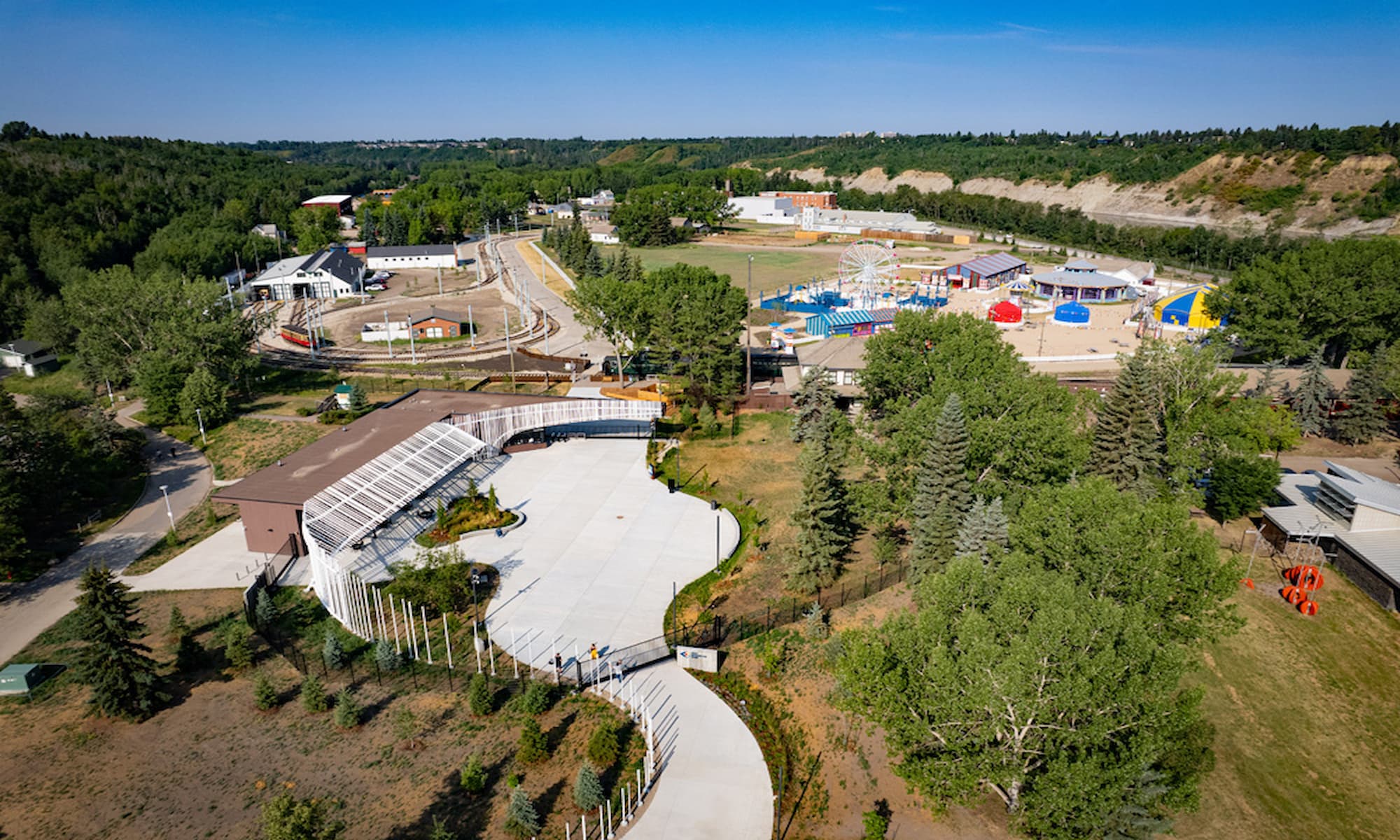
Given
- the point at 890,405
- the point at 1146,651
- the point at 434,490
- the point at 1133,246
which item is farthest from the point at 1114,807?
the point at 1133,246

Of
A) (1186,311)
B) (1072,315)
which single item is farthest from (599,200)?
(1186,311)

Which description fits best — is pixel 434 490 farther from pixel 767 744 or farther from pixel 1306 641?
pixel 1306 641

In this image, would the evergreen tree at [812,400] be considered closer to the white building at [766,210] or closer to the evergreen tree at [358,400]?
the evergreen tree at [358,400]

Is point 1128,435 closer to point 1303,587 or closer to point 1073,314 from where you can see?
point 1303,587

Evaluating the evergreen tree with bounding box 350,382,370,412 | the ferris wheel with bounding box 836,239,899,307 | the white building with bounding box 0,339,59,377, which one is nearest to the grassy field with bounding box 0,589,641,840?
the evergreen tree with bounding box 350,382,370,412

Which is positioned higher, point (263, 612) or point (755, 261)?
point (755, 261)

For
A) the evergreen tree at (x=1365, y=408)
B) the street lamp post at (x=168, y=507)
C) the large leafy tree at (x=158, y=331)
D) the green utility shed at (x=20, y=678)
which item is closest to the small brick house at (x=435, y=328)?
the large leafy tree at (x=158, y=331)

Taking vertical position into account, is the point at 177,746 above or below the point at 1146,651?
below
